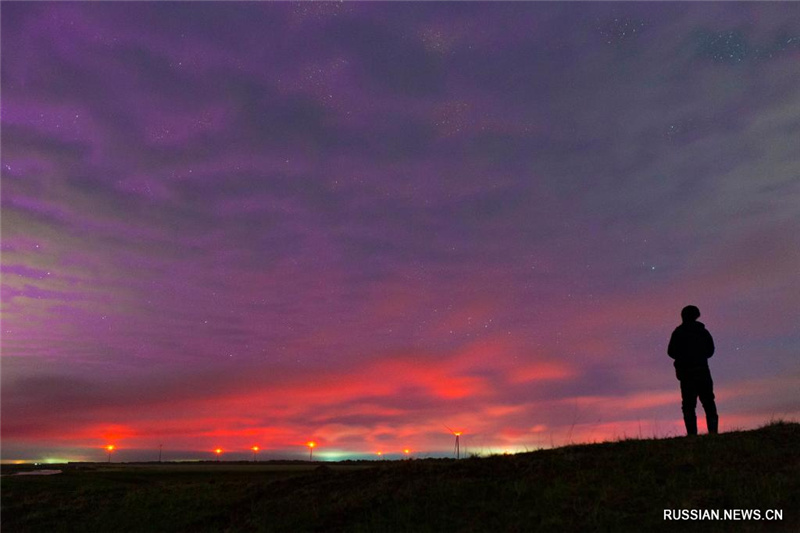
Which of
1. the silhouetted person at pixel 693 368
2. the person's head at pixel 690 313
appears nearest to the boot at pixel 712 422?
the silhouetted person at pixel 693 368

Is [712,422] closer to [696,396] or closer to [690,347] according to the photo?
[696,396]

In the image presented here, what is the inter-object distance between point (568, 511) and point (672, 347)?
7687mm

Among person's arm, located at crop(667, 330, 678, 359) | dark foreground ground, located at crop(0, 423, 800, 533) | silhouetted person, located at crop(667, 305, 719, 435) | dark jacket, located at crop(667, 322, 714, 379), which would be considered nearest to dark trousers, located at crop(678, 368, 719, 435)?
silhouetted person, located at crop(667, 305, 719, 435)

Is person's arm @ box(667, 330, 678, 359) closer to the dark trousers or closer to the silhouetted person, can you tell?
the silhouetted person

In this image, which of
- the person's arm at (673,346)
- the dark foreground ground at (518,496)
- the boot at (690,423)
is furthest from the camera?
the person's arm at (673,346)

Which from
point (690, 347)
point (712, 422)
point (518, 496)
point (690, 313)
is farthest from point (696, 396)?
point (518, 496)

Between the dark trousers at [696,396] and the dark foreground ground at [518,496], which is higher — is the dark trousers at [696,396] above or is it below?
above

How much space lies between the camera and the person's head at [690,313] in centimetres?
1516

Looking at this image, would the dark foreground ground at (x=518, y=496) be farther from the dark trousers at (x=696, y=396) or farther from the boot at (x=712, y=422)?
the dark trousers at (x=696, y=396)

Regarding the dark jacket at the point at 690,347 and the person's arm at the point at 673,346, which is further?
the person's arm at the point at 673,346

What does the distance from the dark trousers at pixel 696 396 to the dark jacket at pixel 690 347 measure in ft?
0.54

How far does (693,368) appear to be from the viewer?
14711mm

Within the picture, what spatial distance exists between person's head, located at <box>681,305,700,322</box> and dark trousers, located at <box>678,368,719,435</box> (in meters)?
1.43

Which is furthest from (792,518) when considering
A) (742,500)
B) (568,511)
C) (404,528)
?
(404,528)
